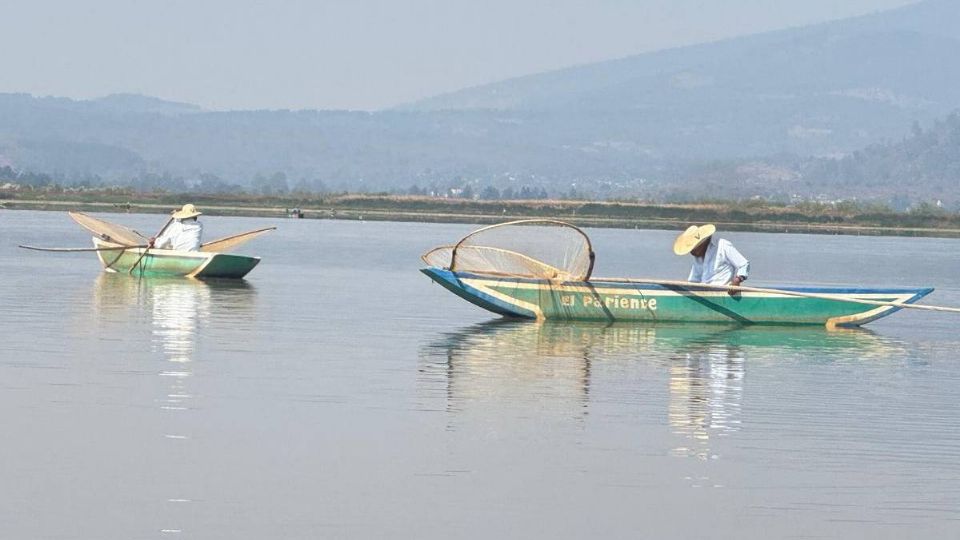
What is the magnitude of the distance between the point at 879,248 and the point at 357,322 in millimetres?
55553

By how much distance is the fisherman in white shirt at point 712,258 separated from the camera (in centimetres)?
2791

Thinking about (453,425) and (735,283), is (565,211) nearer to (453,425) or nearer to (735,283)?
(735,283)

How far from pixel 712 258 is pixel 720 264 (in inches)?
5.6

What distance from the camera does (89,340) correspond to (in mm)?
23953

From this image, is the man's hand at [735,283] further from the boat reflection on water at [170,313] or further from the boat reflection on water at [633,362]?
the boat reflection on water at [170,313]

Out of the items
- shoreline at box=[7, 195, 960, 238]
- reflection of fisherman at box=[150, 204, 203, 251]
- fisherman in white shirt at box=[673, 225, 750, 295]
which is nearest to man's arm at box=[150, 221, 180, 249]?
reflection of fisherman at box=[150, 204, 203, 251]

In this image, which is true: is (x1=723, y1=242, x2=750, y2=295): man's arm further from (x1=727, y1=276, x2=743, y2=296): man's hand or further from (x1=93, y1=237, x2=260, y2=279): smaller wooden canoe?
(x1=93, y1=237, x2=260, y2=279): smaller wooden canoe

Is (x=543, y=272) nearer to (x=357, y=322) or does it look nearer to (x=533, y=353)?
(x=357, y=322)

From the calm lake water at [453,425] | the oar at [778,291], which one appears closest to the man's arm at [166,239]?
the calm lake water at [453,425]

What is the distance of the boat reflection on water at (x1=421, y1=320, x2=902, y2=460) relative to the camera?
19.2 meters

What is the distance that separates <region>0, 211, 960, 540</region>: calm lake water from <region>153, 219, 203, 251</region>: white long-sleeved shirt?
452 centimetres

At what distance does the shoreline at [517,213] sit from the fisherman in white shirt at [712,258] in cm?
7274

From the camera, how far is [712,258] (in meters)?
28.3

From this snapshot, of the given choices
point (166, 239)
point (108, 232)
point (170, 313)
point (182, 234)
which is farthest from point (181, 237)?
point (170, 313)
